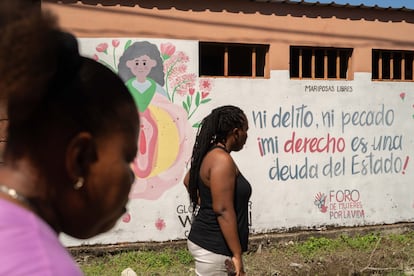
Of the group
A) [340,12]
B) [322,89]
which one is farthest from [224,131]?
[340,12]

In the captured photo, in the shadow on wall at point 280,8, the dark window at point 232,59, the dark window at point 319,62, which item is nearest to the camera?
the shadow on wall at point 280,8

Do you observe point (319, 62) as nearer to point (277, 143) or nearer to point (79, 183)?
point (277, 143)

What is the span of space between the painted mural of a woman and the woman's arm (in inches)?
121

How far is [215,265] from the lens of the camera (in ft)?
10.7

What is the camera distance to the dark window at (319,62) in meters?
7.02

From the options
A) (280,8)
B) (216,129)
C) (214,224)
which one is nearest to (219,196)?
(214,224)

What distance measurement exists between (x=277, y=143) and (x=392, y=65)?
2.14 metres

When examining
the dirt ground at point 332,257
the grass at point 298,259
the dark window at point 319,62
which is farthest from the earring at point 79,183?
the dark window at point 319,62

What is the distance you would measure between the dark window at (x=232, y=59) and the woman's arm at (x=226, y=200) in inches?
135

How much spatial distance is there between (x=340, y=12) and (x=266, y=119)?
178 centimetres

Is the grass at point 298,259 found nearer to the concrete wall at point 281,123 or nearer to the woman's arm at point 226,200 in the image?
the concrete wall at point 281,123

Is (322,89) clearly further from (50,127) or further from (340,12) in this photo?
(50,127)

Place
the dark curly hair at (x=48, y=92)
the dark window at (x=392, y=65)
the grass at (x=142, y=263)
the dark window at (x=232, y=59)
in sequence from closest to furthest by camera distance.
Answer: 1. the dark curly hair at (x=48, y=92)
2. the grass at (x=142, y=263)
3. the dark window at (x=232, y=59)
4. the dark window at (x=392, y=65)

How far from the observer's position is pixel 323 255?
21.0 feet
